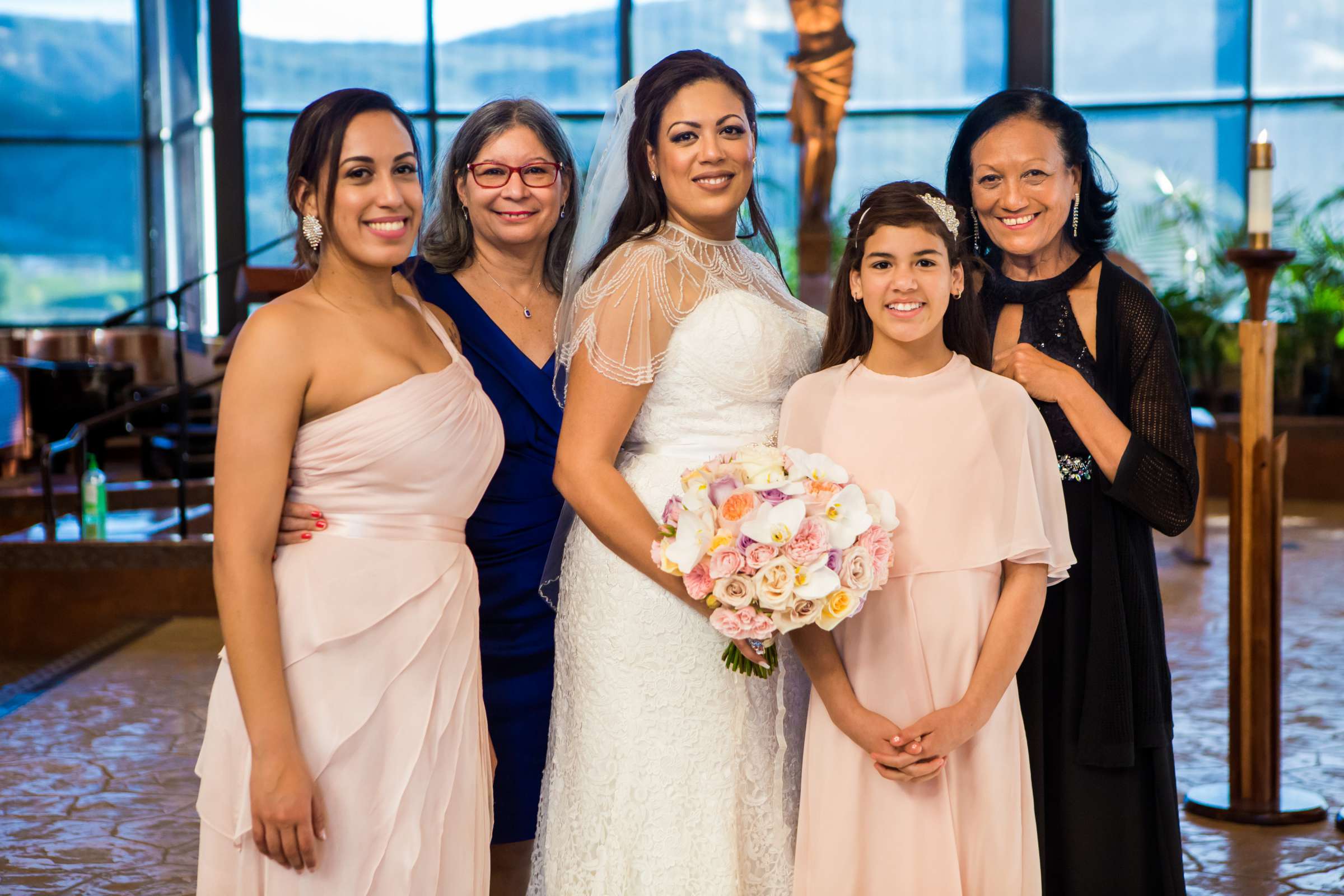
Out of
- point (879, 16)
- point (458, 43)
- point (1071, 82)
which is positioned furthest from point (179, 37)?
point (1071, 82)

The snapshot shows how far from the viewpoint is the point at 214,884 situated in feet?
6.31

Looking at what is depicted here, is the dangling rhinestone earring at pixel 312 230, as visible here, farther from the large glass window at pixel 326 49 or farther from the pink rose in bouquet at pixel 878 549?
the large glass window at pixel 326 49

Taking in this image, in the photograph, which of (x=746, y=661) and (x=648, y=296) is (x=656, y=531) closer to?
(x=746, y=661)

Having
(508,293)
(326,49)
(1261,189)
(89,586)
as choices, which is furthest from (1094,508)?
(326,49)

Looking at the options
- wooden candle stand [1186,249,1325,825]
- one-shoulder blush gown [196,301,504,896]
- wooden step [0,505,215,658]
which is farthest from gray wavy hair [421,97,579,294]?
wooden step [0,505,215,658]

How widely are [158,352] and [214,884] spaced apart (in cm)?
1223

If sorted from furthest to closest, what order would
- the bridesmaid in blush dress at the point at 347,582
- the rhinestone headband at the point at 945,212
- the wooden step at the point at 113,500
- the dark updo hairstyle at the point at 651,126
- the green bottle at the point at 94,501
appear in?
the wooden step at the point at 113,500 < the green bottle at the point at 94,501 < the dark updo hairstyle at the point at 651,126 < the rhinestone headband at the point at 945,212 < the bridesmaid in blush dress at the point at 347,582

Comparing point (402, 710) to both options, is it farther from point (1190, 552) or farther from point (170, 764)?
point (1190, 552)

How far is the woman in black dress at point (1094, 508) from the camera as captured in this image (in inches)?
94.6

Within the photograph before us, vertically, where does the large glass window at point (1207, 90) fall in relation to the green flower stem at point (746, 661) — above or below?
above

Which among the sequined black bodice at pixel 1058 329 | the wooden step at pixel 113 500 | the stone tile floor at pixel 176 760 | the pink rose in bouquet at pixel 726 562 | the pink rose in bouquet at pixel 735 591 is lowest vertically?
the stone tile floor at pixel 176 760

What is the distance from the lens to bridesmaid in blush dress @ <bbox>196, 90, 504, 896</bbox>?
1.87m

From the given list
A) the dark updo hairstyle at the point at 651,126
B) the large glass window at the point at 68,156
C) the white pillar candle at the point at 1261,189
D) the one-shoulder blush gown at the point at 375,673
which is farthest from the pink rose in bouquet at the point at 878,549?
the large glass window at the point at 68,156

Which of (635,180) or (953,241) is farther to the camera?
(635,180)
